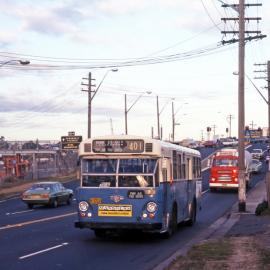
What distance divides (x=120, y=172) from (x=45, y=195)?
1717cm

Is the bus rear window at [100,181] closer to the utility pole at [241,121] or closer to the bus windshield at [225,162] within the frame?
the utility pole at [241,121]

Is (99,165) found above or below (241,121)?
below

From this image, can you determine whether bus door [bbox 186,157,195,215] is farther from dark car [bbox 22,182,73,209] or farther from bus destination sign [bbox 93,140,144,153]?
dark car [bbox 22,182,73,209]

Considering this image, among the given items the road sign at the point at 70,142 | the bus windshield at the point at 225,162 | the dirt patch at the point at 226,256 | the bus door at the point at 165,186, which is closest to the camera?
the dirt patch at the point at 226,256

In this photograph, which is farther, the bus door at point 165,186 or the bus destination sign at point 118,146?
the bus door at point 165,186

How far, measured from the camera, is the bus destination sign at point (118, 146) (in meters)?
17.0

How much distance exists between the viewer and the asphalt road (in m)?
13.4

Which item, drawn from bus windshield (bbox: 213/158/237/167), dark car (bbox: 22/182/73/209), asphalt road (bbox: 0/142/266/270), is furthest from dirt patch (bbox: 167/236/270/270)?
bus windshield (bbox: 213/158/237/167)

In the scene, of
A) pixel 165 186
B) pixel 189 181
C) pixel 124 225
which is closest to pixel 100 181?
pixel 124 225

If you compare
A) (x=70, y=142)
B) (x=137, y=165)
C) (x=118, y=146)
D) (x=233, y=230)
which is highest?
(x=70, y=142)

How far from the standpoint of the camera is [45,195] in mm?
33562

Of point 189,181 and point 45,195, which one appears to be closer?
point 189,181

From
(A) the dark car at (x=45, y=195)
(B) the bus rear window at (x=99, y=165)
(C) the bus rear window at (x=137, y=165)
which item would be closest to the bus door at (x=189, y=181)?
(C) the bus rear window at (x=137, y=165)

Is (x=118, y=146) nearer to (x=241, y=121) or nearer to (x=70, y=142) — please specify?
(x=241, y=121)
